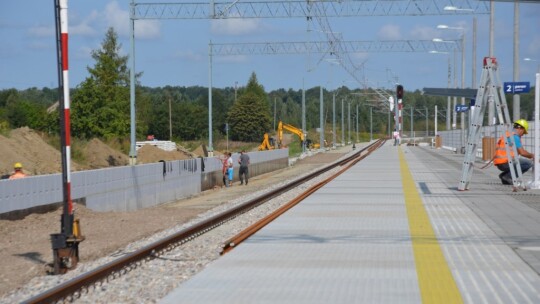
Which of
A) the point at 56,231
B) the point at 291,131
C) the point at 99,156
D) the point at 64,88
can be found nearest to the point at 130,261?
the point at 64,88

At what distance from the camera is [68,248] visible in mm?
12008

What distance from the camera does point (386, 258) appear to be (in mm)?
11836

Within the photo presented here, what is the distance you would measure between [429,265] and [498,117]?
14.5 meters

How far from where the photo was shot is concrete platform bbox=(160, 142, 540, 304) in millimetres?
9227

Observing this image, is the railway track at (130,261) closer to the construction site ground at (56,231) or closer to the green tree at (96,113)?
the construction site ground at (56,231)

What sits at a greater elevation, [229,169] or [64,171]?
[64,171]

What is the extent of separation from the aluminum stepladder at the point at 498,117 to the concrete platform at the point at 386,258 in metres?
3.70

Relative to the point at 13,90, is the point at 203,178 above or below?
below

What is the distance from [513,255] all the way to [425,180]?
20385 mm

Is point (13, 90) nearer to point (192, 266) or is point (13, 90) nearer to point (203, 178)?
point (203, 178)

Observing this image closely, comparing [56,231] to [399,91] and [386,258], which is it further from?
[399,91]

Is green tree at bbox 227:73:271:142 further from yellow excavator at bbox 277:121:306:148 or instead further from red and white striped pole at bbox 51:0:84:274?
red and white striped pole at bbox 51:0:84:274

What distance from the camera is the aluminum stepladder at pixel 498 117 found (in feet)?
81.0

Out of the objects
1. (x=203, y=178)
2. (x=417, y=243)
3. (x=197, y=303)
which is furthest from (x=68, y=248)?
(x=203, y=178)
